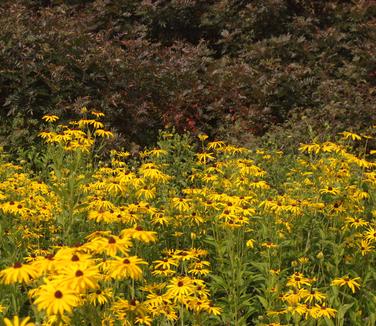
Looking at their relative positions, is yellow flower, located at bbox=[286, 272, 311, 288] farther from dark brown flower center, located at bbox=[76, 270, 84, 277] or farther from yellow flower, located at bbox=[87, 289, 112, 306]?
dark brown flower center, located at bbox=[76, 270, 84, 277]

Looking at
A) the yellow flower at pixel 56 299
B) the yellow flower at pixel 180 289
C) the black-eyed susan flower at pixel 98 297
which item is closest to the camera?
the yellow flower at pixel 56 299

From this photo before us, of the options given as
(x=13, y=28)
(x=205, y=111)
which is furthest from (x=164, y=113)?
(x=13, y=28)

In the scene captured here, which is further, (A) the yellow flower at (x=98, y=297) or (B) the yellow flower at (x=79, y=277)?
(A) the yellow flower at (x=98, y=297)

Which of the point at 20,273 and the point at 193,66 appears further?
the point at 193,66

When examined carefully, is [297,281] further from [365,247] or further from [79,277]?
[79,277]

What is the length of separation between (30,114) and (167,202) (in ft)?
12.0

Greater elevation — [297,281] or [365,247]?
[297,281]

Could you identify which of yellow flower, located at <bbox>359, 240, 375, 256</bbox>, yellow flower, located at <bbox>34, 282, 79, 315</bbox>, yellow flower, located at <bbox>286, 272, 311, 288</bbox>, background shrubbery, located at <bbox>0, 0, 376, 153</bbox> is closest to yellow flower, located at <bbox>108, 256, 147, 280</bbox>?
yellow flower, located at <bbox>34, 282, 79, 315</bbox>

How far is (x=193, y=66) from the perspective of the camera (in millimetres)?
8562

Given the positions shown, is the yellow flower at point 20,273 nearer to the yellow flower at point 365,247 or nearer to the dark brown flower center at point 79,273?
the dark brown flower center at point 79,273

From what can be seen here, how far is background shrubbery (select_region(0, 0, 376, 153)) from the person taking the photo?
7203 millimetres

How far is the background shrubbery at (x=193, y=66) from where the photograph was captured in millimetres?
7203

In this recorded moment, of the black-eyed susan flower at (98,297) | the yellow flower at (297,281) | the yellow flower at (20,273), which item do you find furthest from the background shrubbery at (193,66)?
the yellow flower at (20,273)

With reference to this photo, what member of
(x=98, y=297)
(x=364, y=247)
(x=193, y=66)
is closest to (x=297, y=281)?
(x=364, y=247)
